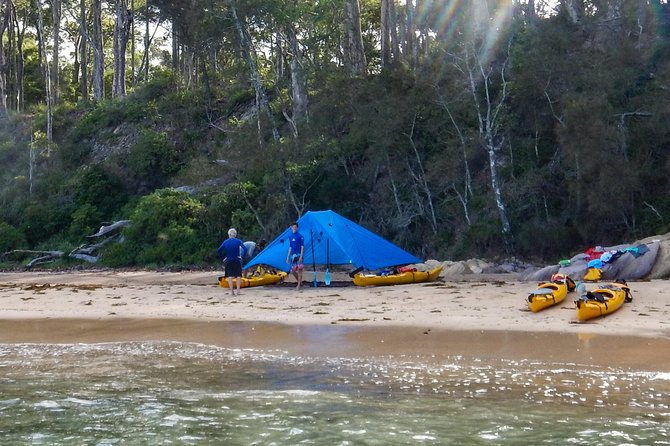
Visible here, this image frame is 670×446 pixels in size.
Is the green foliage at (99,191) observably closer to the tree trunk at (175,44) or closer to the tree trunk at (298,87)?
the tree trunk at (298,87)

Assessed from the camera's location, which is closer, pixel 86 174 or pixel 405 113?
pixel 405 113

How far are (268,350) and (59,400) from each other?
278 cm

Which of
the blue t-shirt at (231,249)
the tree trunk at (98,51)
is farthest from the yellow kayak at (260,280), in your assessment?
the tree trunk at (98,51)

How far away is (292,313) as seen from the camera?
12250 millimetres

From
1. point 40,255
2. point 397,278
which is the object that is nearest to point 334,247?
point 397,278

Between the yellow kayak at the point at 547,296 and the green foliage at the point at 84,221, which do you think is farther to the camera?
the green foliage at the point at 84,221

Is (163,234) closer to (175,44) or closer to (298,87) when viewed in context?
(298,87)

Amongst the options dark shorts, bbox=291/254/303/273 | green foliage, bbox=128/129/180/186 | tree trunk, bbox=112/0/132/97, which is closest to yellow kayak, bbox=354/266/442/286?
dark shorts, bbox=291/254/303/273

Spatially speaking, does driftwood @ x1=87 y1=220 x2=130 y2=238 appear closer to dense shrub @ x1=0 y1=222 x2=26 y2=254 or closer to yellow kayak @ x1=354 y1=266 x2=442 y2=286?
dense shrub @ x1=0 y1=222 x2=26 y2=254

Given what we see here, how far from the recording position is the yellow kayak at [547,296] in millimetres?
10875

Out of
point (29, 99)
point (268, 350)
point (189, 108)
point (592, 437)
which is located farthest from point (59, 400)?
point (29, 99)

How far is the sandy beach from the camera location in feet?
29.2

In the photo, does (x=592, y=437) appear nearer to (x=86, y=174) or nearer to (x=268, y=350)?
(x=268, y=350)

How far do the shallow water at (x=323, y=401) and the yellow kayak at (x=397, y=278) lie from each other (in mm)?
6491
